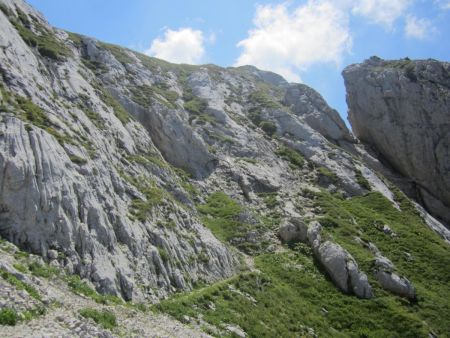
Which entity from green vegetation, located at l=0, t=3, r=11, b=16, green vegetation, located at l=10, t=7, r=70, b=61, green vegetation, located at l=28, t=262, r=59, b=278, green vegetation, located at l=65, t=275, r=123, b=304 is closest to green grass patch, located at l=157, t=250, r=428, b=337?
green vegetation, located at l=65, t=275, r=123, b=304

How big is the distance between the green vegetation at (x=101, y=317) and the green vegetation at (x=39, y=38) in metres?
46.5

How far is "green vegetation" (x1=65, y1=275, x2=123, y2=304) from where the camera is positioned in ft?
75.1

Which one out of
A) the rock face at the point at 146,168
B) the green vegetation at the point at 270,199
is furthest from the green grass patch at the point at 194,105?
the green vegetation at the point at 270,199

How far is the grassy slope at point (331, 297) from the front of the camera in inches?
1224

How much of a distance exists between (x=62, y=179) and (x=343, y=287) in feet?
94.5

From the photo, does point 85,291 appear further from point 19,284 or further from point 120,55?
point 120,55

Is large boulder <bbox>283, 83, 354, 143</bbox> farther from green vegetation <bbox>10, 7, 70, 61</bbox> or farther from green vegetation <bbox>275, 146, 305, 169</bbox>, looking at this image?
green vegetation <bbox>10, 7, 70, 61</bbox>

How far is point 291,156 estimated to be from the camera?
259 feet

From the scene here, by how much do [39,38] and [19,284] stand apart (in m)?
51.2

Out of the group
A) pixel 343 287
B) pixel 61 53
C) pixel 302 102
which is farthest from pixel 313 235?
pixel 302 102

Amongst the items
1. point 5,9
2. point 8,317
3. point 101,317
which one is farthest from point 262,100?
point 8,317

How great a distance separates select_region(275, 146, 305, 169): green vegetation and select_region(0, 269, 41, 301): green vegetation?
201 feet

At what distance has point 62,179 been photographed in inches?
1150

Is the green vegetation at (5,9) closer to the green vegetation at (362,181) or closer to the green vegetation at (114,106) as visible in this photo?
the green vegetation at (114,106)
